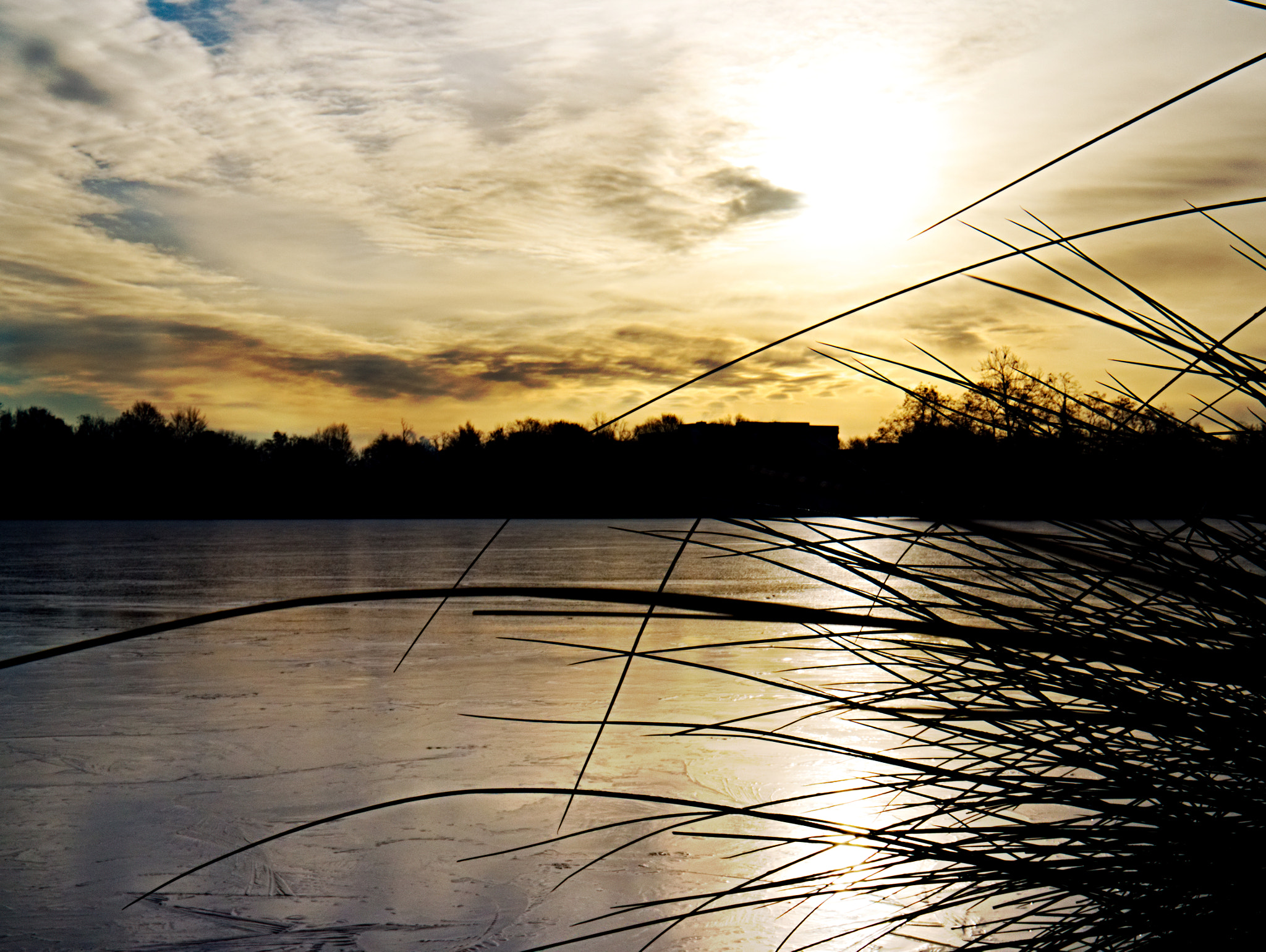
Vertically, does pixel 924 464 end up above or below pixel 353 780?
above

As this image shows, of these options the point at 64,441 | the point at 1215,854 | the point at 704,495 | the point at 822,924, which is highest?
the point at 64,441

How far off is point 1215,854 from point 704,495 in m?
0.44

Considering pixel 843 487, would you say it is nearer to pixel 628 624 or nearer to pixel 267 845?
pixel 267 845

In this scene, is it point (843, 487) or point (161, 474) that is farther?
point (161, 474)

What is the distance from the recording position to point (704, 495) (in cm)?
82

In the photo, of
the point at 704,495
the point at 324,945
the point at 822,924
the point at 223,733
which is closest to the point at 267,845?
the point at 324,945

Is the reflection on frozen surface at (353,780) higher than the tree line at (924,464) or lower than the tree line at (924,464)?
lower

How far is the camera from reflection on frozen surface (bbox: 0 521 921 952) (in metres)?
3.29

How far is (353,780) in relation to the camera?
4578 mm

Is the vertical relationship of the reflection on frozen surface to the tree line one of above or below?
below

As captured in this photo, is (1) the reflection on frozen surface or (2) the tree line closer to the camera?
(2) the tree line

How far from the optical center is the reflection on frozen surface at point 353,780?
3293mm

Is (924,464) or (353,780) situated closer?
(924,464)

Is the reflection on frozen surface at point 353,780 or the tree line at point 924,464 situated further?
the reflection on frozen surface at point 353,780
